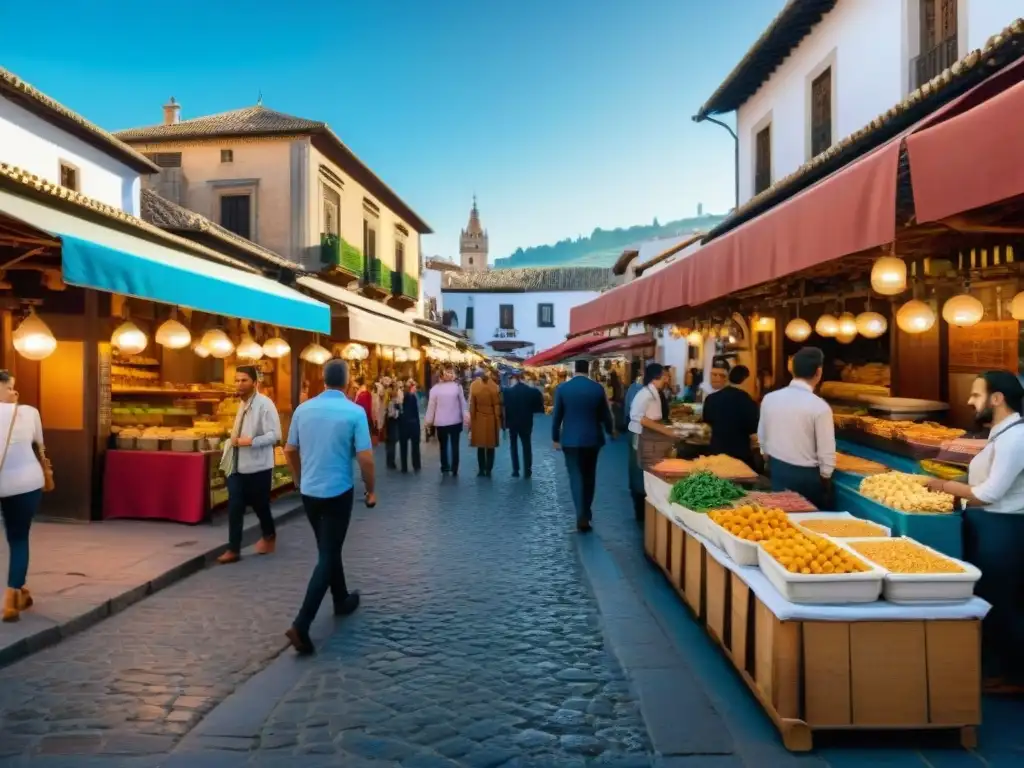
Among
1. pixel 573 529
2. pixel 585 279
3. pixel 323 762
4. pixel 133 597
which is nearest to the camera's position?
pixel 323 762

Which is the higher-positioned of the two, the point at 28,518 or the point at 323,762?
the point at 28,518

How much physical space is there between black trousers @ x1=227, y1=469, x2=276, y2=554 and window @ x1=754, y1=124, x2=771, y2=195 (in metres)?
13.0

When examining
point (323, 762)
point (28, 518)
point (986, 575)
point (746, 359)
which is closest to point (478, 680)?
point (323, 762)

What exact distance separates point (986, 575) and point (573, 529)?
513 centimetres

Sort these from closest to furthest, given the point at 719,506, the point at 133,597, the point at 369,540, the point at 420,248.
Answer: the point at 719,506 → the point at 133,597 → the point at 369,540 → the point at 420,248

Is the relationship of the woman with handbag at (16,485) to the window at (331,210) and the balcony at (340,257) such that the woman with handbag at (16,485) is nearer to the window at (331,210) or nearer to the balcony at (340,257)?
the balcony at (340,257)

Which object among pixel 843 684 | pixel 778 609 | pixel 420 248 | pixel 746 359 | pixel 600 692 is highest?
pixel 420 248

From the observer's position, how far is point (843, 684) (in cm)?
366

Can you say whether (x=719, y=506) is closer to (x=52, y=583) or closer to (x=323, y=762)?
(x=323, y=762)

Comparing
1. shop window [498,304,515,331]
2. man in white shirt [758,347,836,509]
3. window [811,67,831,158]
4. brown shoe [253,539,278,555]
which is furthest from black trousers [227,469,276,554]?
shop window [498,304,515,331]

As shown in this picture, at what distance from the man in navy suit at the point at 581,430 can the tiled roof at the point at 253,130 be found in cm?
1673

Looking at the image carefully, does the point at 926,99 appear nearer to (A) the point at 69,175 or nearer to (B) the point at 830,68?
(B) the point at 830,68

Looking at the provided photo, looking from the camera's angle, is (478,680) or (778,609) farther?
(478,680)

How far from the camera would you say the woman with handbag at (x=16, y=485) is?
5.33 metres
